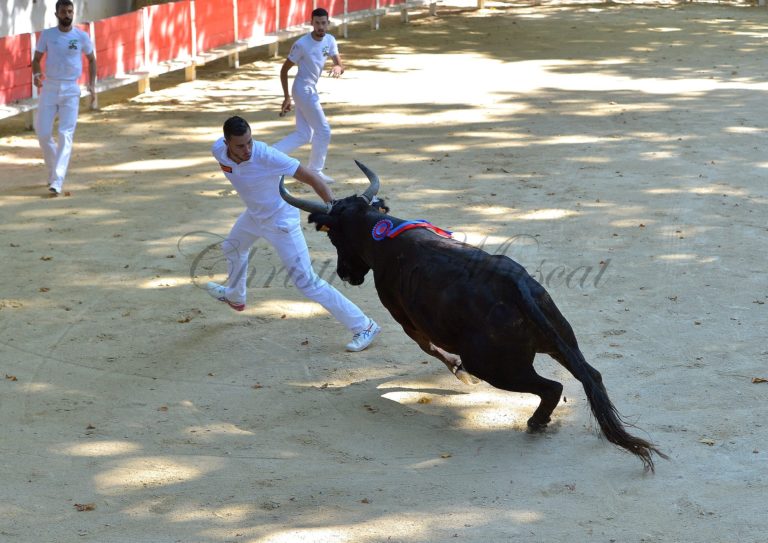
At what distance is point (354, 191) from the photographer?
11.0 meters

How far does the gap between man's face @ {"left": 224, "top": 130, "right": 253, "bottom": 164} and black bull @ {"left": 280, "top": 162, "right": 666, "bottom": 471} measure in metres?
1.14

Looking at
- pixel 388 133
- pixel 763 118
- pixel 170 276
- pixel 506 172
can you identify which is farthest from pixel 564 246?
pixel 763 118

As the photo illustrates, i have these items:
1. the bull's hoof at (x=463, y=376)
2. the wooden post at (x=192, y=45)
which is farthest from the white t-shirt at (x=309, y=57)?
the wooden post at (x=192, y=45)

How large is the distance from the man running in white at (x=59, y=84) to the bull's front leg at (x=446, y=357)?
19.1 ft

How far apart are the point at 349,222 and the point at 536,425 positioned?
1693 mm

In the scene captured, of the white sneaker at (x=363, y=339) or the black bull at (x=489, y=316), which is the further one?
the white sneaker at (x=363, y=339)

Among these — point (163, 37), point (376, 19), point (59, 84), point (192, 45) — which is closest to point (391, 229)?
point (59, 84)

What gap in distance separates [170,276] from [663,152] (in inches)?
240

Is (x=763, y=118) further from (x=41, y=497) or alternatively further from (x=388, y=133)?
(x=41, y=497)

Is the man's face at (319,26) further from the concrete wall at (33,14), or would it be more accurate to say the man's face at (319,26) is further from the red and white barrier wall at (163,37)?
the concrete wall at (33,14)

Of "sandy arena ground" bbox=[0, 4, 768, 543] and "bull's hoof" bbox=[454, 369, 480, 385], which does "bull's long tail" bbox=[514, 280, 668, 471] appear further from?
"bull's hoof" bbox=[454, 369, 480, 385]

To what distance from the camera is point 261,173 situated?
7062 mm

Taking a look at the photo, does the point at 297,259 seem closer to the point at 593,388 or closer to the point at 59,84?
the point at 593,388

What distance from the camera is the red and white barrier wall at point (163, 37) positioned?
13.6 meters
